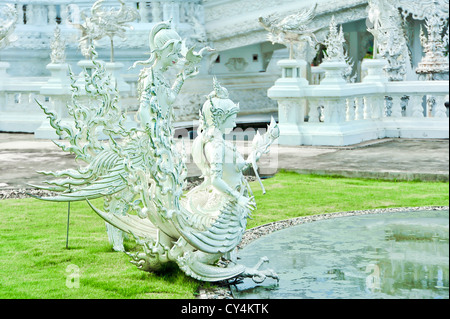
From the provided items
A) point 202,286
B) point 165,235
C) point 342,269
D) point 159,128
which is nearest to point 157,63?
point 159,128

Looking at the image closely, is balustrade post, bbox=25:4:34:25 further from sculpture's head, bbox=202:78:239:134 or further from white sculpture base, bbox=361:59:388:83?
sculpture's head, bbox=202:78:239:134

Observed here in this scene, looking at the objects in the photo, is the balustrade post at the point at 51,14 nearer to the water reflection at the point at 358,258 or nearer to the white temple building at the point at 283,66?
the white temple building at the point at 283,66

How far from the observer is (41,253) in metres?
6.54

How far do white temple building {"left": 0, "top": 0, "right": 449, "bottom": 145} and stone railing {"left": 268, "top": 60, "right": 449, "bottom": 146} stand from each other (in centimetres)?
2

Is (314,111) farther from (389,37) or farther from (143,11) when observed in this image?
(143,11)

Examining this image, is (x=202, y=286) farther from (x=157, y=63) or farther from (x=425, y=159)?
Answer: (x=425, y=159)

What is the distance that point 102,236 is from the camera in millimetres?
7164

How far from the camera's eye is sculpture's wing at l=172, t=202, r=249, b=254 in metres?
5.30

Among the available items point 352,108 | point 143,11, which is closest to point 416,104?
point 352,108

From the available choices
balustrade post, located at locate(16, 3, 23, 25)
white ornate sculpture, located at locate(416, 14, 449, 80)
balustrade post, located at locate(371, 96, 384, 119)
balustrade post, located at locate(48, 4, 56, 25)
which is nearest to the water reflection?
balustrade post, located at locate(371, 96, 384, 119)

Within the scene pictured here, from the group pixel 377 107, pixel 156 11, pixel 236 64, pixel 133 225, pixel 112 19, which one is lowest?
pixel 133 225

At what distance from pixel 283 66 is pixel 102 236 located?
653 cm

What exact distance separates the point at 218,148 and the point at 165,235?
0.71 metres
